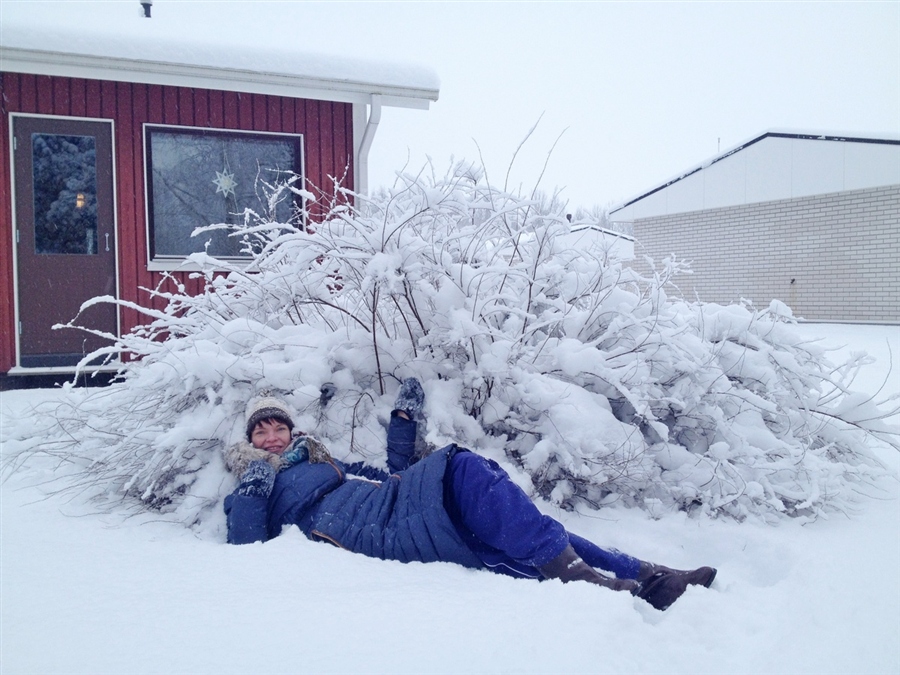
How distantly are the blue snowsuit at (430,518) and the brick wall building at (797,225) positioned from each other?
10785mm

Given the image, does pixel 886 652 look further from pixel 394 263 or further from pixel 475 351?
pixel 394 263

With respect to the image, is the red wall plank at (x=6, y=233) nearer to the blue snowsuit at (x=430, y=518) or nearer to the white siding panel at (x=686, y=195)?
the blue snowsuit at (x=430, y=518)

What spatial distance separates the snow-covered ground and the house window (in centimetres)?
442

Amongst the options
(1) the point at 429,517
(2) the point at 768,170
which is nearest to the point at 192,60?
(1) the point at 429,517

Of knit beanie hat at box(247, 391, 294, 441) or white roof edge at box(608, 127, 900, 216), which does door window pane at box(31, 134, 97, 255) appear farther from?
white roof edge at box(608, 127, 900, 216)

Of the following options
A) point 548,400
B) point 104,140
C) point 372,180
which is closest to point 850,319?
point 372,180

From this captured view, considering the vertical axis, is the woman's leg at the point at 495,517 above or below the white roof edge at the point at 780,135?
below

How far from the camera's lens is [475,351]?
306 centimetres

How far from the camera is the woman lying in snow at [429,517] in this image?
6.76ft

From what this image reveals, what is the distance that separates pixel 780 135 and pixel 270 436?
50.9ft

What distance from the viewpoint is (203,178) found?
21.0 ft

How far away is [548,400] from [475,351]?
1.51 ft

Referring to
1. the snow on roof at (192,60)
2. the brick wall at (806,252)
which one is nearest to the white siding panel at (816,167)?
the brick wall at (806,252)

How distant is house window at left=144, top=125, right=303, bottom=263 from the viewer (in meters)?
6.28
